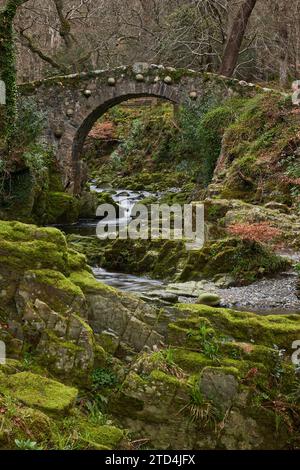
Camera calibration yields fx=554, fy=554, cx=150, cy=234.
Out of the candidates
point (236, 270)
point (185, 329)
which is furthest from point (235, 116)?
point (185, 329)

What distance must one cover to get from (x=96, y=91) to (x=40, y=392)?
1720 centimetres

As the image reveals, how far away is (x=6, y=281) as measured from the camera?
586cm

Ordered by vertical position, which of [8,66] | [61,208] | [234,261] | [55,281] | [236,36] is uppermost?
[236,36]

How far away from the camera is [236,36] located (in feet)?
65.5

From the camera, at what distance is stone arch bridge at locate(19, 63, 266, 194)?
2006cm

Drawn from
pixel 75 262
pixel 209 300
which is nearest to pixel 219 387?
pixel 75 262

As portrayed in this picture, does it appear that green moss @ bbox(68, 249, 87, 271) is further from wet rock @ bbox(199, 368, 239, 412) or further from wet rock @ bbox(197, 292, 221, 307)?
wet rock @ bbox(197, 292, 221, 307)

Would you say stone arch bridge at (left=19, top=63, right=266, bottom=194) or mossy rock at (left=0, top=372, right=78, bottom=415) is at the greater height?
stone arch bridge at (left=19, top=63, right=266, bottom=194)

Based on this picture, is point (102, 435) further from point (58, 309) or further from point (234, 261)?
point (234, 261)

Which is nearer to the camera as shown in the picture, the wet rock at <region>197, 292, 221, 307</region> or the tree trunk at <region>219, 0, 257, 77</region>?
the wet rock at <region>197, 292, 221, 307</region>

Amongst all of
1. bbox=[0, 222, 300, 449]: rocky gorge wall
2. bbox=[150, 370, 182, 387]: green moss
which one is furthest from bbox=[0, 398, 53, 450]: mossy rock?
bbox=[150, 370, 182, 387]: green moss

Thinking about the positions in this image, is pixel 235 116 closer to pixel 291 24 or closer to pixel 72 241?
pixel 72 241

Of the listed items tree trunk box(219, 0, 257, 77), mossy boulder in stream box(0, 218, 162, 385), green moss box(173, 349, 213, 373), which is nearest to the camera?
mossy boulder in stream box(0, 218, 162, 385)

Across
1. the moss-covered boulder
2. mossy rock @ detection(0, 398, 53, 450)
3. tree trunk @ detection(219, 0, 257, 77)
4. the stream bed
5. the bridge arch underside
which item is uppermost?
tree trunk @ detection(219, 0, 257, 77)
